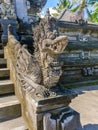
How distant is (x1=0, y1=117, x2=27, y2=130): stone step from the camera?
9.48ft

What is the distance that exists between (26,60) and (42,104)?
69cm

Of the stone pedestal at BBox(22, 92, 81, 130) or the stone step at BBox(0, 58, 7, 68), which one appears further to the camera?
the stone step at BBox(0, 58, 7, 68)

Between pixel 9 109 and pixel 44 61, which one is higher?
pixel 44 61

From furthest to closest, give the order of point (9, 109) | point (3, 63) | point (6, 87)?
1. point (3, 63)
2. point (6, 87)
3. point (9, 109)

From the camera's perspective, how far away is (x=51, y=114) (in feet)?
8.80

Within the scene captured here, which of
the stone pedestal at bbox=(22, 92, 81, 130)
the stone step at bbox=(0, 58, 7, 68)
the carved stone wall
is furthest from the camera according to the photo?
the carved stone wall

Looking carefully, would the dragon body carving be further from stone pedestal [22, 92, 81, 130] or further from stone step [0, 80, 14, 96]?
stone step [0, 80, 14, 96]

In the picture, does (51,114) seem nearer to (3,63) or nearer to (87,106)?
(87,106)

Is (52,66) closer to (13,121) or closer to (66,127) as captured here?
(66,127)

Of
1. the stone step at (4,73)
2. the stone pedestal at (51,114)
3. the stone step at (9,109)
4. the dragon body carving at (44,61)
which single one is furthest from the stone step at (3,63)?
the stone pedestal at (51,114)

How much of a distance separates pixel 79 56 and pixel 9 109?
334 centimetres

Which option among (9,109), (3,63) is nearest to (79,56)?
(3,63)

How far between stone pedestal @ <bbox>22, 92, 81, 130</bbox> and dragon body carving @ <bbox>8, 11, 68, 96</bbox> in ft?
0.45

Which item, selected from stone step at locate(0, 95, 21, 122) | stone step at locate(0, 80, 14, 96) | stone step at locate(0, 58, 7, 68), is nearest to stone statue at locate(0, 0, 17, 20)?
stone step at locate(0, 58, 7, 68)
